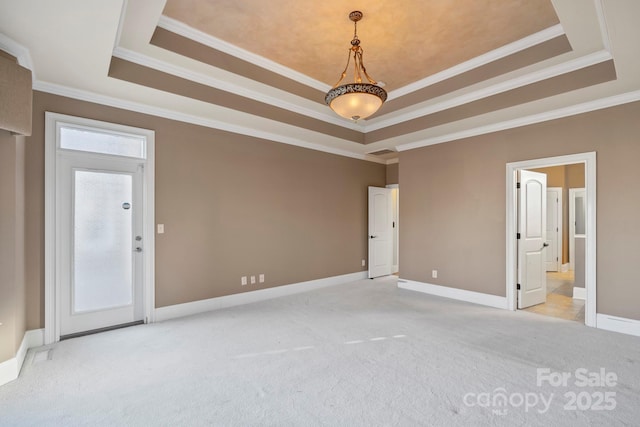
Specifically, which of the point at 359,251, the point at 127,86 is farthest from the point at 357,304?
the point at 127,86

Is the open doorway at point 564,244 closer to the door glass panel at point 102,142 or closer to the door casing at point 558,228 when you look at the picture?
the door casing at point 558,228

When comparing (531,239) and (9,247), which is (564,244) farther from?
(9,247)

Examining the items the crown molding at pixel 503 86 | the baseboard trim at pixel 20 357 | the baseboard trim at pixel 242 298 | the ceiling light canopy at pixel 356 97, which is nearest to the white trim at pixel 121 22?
the ceiling light canopy at pixel 356 97

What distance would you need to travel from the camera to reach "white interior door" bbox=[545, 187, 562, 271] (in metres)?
7.57

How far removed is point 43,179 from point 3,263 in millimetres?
1105

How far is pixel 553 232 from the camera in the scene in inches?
304

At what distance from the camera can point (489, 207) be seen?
484 cm

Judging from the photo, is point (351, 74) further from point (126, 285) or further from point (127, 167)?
point (126, 285)

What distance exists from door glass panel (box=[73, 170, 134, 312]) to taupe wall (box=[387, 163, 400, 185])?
17.5 ft

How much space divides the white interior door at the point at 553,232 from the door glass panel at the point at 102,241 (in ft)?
28.8

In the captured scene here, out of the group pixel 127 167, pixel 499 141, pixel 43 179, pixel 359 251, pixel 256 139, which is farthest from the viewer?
pixel 359 251

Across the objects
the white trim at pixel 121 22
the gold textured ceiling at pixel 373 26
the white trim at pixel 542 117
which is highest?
the gold textured ceiling at pixel 373 26

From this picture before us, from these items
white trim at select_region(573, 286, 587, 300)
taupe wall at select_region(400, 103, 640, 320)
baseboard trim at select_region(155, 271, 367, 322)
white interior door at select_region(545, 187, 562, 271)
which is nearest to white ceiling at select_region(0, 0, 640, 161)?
taupe wall at select_region(400, 103, 640, 320)

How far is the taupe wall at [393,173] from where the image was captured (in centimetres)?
728
